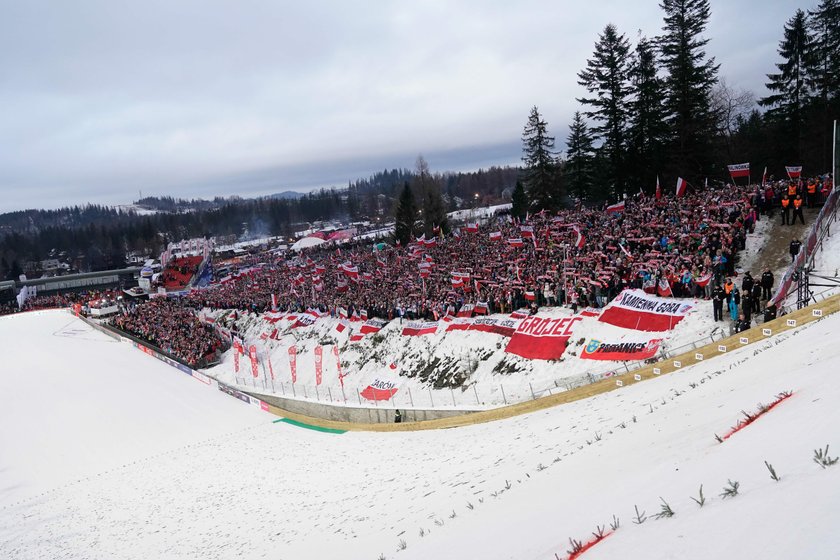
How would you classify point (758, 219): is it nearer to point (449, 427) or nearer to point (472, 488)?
point (449, 427)

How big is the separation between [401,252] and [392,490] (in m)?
34.2

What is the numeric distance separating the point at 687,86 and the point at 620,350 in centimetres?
2860

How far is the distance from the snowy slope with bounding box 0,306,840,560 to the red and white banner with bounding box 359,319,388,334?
9.14 m

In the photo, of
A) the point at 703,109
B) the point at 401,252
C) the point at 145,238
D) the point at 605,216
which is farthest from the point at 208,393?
the point at 145,238

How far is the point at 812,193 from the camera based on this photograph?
24.0m

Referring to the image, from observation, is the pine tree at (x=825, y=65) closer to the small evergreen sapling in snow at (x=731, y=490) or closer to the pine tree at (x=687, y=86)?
the pine tree at (x=687, y=86)

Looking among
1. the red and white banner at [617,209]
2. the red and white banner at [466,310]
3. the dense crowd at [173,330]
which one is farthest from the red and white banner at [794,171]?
the dense crowd at [173,330]

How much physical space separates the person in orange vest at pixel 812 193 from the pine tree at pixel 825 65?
16.8 m

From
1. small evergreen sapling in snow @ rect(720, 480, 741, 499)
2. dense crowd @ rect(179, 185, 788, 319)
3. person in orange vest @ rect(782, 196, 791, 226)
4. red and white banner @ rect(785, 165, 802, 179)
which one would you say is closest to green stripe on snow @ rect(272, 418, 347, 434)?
dense crowd @ rect(179, 185, 788, 319)

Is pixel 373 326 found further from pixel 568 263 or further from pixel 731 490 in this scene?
pixel 731 490

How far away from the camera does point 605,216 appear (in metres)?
31.2

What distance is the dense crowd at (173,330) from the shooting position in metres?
43.2

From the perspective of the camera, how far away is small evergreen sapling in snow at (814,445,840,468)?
4203mm

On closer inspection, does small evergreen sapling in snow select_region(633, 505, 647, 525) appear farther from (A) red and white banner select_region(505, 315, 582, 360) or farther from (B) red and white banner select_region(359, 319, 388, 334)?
(B) red and white banner select_region(359, 319, 388, 334)
